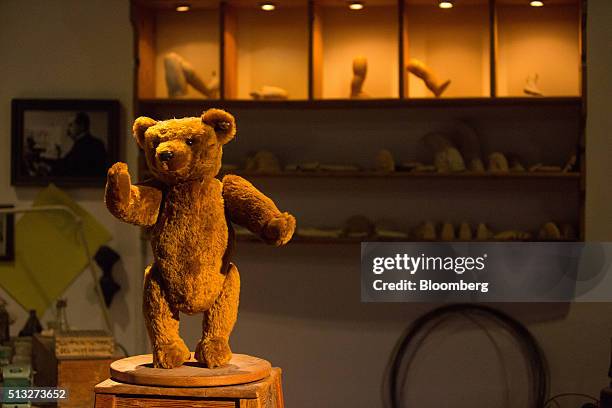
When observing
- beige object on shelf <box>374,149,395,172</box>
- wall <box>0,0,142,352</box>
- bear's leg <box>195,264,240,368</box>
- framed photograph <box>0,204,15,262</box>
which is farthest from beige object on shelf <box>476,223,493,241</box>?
bear's leg <box>195,264,240,368</box>

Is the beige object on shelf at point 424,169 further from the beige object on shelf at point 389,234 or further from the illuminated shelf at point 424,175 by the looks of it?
the beige object on shelf at point 389,234

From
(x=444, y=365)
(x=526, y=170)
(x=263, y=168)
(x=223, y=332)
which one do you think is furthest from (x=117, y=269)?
(x=223, y=332)

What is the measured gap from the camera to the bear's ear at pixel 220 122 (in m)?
1.64

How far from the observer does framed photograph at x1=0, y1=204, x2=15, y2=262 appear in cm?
385

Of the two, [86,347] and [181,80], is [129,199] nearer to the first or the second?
[86,347]

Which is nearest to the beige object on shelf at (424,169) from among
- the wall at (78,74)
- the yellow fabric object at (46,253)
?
the wall at (78,74)

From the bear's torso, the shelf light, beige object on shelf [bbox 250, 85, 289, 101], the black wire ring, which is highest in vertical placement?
the shelf light

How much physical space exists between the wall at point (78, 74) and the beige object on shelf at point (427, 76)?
1.12 metres

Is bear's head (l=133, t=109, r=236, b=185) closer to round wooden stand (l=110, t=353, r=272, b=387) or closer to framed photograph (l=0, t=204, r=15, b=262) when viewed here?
round wooden stand (l=110, t=353, r=272, b=387)

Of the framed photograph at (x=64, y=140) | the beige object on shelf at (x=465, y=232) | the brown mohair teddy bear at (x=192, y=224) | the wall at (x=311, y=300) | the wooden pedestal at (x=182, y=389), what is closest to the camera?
the wooden pedestal at (x=182, y=389)

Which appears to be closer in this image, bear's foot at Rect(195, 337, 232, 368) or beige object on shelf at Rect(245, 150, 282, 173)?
bear's foot at Rect(195, 337, 232, 368)

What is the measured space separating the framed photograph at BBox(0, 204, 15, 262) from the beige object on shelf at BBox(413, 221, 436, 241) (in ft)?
5.20

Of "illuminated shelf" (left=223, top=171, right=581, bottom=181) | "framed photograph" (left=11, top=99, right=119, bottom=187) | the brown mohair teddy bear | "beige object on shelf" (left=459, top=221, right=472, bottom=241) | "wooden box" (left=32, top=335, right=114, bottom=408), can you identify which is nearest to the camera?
the brown mohair teddy bear

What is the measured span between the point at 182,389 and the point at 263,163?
2114 mm
